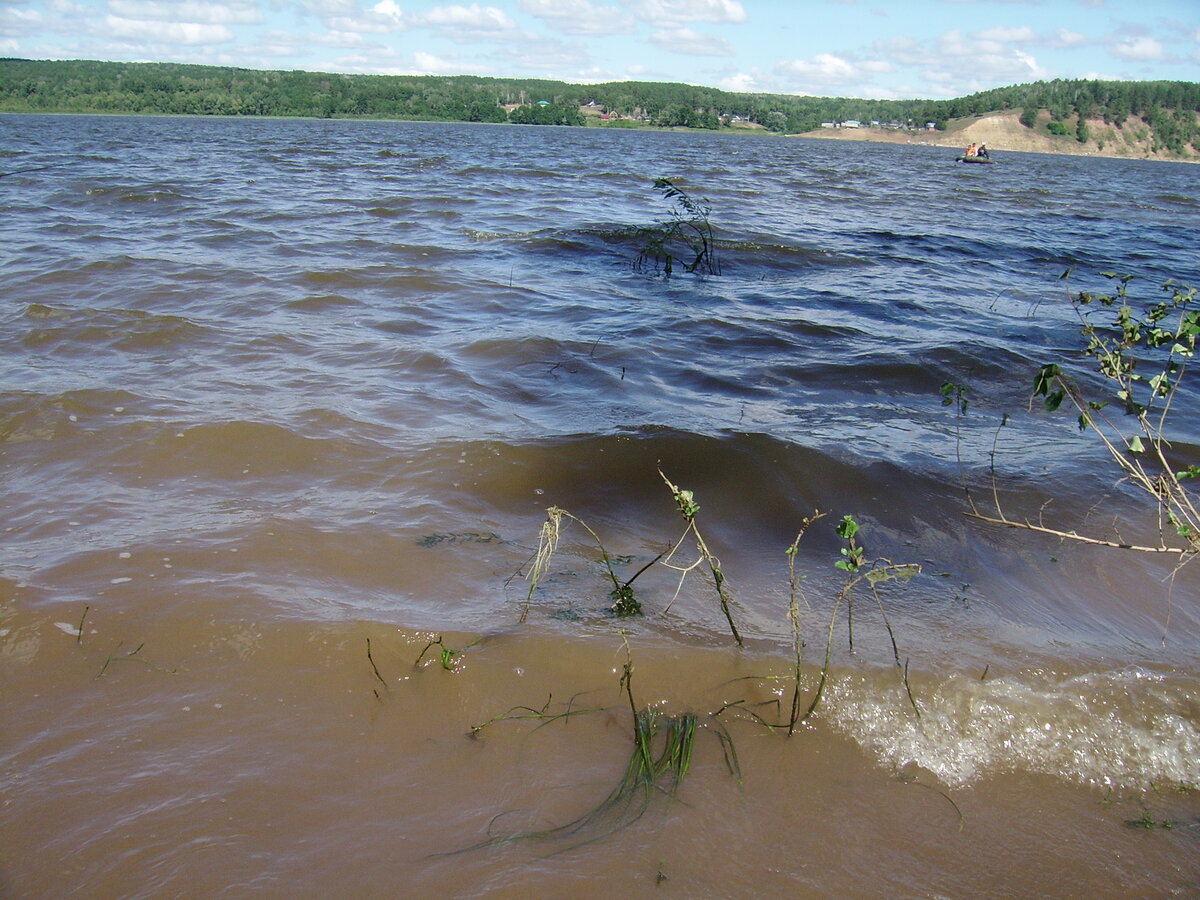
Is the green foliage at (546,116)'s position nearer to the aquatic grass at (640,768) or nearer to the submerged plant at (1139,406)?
the submerged plant at (1139,406)

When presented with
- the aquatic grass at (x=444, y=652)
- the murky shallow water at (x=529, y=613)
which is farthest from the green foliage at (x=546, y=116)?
the aquatic grass at (x=444, y=652)

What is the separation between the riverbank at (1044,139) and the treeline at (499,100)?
4.96 feet

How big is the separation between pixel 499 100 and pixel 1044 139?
255ft

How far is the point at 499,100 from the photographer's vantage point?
407 ft

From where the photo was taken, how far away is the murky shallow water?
83.9 inches

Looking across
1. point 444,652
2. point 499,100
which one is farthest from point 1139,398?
point 499,100

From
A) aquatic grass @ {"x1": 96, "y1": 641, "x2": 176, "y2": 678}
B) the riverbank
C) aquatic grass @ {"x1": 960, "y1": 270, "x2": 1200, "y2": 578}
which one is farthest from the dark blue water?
the riverbank

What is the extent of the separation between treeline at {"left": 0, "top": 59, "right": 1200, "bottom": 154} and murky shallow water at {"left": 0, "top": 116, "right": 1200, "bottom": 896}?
3398 inches

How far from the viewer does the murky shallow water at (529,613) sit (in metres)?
2.13

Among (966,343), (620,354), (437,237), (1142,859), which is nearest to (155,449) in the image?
(620,354)

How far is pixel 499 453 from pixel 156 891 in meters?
2.89

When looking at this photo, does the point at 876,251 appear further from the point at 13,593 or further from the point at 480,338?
the point at 13,593

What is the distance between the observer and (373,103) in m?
102

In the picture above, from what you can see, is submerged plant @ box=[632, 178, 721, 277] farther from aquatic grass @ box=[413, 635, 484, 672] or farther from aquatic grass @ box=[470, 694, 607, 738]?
aquatic grass @ box=[470, 694, 607, 738]
